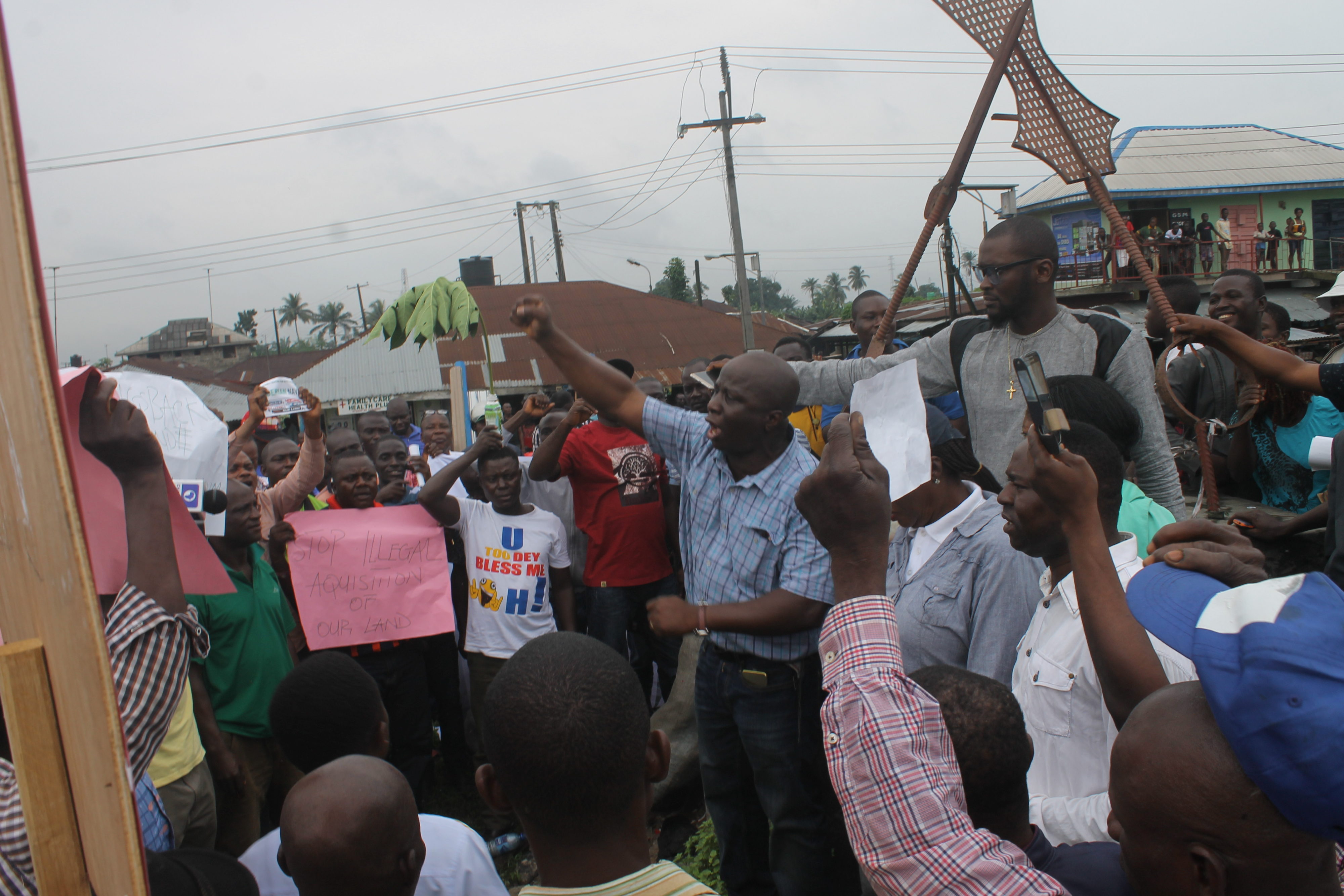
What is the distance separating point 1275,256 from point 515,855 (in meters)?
28.4

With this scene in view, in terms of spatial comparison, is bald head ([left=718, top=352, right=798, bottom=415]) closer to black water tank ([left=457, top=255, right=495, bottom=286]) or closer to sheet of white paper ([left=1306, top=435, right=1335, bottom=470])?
sheet of white paper ([left=1306, top=435, right=1335, bottom=470])

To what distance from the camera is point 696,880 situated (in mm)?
1184

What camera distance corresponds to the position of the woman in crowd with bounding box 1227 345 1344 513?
143 inches

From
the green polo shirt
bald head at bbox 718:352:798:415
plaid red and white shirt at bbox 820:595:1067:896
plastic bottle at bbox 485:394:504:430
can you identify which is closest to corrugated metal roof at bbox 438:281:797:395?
plastic bottle at bbox 485:394:504:430

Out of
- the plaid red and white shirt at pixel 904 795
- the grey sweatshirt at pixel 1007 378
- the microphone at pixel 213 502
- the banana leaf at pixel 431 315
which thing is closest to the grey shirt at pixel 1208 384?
the grey sweatshirt at pixel 1007 378

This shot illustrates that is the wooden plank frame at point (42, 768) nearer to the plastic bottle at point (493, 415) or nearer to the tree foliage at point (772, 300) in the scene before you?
the plastic bottle at point (493, 415)

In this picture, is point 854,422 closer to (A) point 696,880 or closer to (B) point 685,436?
(A) point 696,880

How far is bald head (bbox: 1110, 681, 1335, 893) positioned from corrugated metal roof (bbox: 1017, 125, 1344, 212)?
1012 inches

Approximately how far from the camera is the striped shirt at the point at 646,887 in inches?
47.7

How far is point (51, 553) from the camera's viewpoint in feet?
2.63

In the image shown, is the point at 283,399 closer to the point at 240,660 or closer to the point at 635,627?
the point at 240,660

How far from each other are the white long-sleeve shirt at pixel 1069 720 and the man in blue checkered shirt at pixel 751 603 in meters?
0.86

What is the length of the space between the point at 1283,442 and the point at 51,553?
14.6 feet

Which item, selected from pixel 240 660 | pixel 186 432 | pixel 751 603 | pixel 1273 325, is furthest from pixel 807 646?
pixel 1273 325
